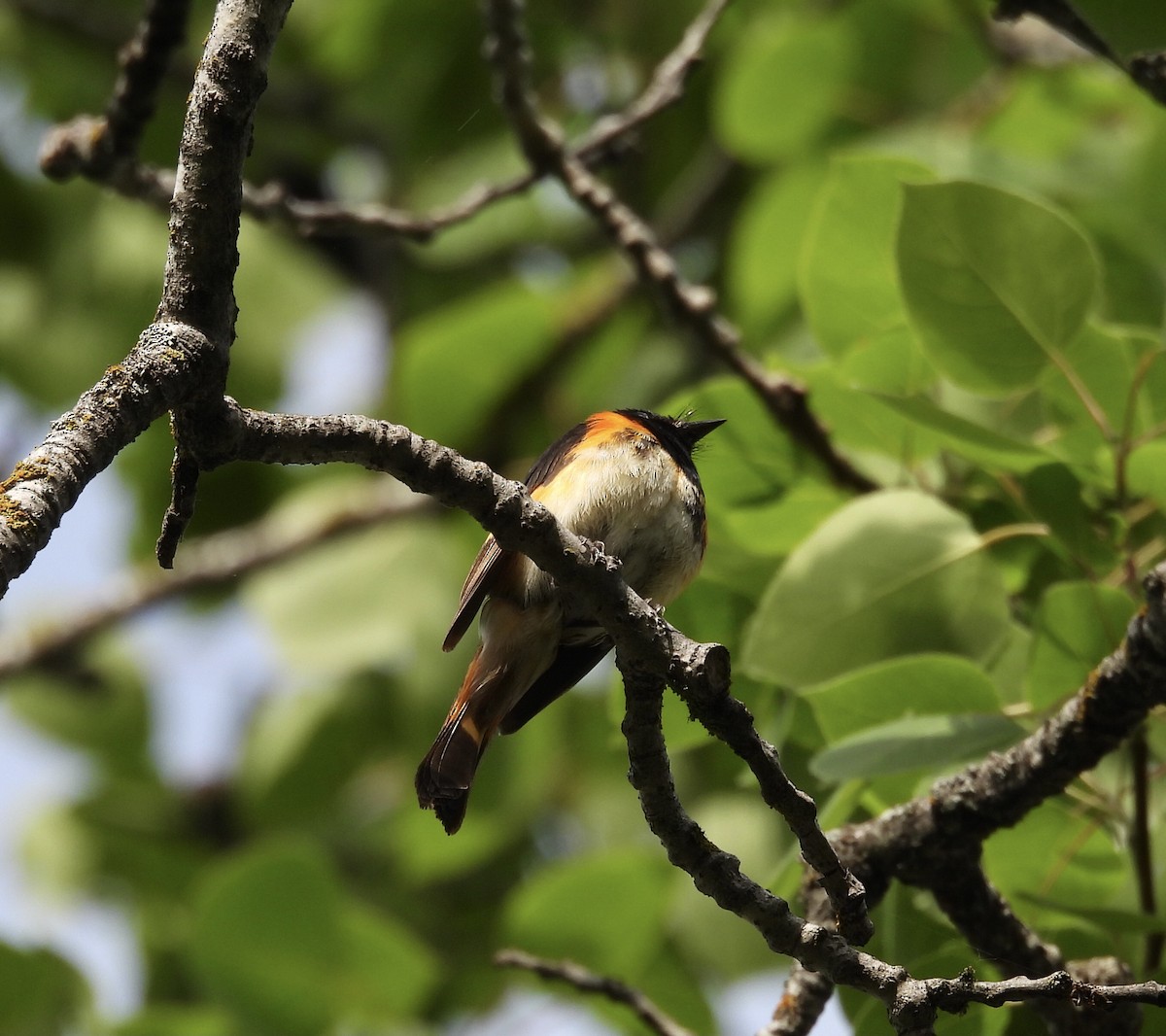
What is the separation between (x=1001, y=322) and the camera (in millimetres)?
2244

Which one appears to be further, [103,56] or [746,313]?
[103,56]

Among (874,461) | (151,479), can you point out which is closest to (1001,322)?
(874,461)

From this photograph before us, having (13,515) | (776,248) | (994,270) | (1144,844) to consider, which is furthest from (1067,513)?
(776,248)

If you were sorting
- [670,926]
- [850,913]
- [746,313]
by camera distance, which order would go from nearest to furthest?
[850,913] → [670,926] → [746,313]

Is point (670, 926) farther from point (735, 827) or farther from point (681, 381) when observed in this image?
point (681, 381)

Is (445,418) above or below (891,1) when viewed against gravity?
below

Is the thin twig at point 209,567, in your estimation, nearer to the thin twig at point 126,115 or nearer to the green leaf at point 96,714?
the green leaf at point 96,714

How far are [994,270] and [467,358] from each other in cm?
273

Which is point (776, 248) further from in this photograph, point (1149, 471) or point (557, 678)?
point (1149, 471)

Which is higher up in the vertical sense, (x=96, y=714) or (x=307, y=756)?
(x=96, y=714)

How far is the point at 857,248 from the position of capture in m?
2.55

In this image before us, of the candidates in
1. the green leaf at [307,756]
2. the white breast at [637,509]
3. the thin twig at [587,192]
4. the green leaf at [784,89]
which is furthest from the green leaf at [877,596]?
the green leaf at [307,756]

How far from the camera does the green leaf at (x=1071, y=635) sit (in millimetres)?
2127

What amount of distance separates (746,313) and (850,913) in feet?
9.15
